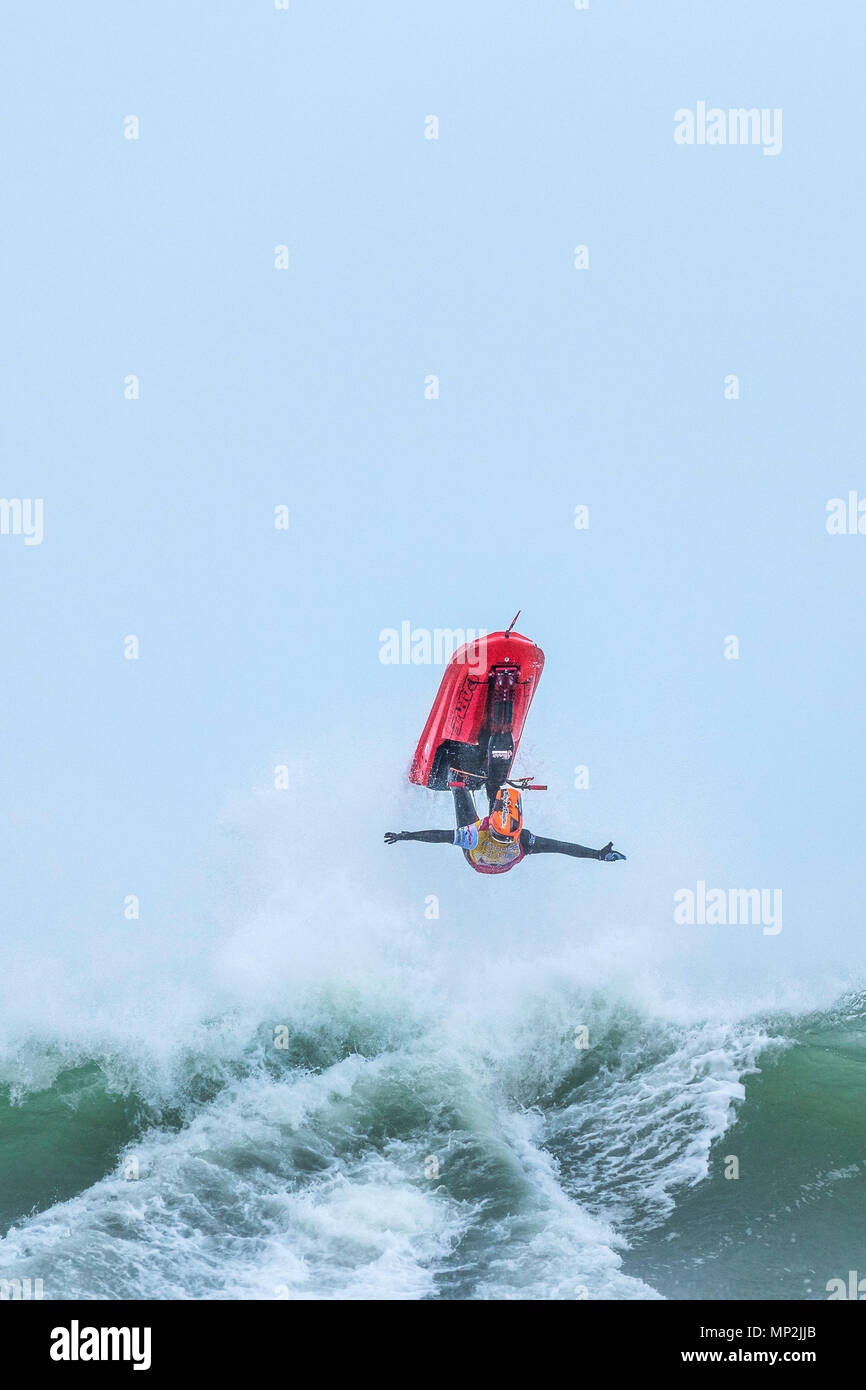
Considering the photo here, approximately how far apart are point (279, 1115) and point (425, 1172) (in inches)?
107

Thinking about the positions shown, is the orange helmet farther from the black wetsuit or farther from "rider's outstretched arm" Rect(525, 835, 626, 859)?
"rider's outstretched arm" Rect(525, 835, 626, 859)

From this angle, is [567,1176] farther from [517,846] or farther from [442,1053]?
[517,846]

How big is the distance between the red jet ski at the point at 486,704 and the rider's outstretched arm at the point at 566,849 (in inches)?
48.1

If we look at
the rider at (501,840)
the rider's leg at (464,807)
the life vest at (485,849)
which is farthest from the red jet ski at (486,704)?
the life vest at (485,849)

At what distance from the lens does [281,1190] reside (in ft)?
46.1

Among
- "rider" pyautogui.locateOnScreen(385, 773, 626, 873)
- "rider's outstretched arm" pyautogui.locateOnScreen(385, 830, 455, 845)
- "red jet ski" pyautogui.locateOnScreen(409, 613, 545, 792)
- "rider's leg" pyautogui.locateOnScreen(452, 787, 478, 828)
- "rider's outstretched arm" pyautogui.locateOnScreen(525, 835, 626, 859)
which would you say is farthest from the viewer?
"rider's leg" pyautogui.locateOnScreen(452, 787, 478, 828)

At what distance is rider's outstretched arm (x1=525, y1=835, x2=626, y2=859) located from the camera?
16.2 m

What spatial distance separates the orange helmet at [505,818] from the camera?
16438mm

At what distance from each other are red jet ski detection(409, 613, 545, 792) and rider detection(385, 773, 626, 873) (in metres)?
0.65

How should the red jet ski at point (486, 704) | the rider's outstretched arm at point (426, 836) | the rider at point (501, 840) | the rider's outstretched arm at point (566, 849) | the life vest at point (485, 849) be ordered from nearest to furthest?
the rider's outstretched arm at point (426, 836), the rider's outstretched arm at point (566, 849), the rider at point (501, 840), the life vest at point (485, 849), the red jet ski at point (486, 704)

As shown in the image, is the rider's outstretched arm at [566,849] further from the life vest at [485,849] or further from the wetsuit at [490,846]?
the life vest at [485,849]

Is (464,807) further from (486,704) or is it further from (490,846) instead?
(486,704)

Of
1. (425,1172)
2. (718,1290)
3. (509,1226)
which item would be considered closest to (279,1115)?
(425,1172)

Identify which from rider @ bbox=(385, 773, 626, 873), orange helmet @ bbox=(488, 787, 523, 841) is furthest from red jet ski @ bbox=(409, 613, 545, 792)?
rider @ bbox=(385, 773, 626, 873)
